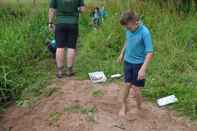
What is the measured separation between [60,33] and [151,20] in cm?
244

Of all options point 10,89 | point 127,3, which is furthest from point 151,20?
point 10,89

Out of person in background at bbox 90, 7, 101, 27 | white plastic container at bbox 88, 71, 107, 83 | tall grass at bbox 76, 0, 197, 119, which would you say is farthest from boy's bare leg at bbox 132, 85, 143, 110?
person in background at bbox 90, 7, 101, 27

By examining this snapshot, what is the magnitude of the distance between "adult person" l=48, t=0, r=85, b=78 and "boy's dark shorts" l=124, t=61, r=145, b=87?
167 cm

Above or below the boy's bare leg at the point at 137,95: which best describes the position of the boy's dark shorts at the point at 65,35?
above

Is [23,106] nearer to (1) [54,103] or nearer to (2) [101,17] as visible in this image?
(1) [54,103]

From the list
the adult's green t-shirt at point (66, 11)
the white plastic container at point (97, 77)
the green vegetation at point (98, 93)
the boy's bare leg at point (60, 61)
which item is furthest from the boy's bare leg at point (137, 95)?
the adult's green t-shirt at point (66, 11)

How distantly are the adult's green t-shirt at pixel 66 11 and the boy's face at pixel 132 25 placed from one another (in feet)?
6.63

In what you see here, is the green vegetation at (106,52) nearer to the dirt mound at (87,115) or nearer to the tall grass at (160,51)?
the tall grass at (160,51)

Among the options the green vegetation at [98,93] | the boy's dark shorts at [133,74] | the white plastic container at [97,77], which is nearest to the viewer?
the boy's dark shorts at [133,74]

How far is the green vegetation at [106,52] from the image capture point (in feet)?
23.7

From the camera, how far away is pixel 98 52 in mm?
8836

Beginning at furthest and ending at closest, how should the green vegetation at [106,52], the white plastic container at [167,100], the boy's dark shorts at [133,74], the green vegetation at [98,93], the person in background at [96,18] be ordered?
the person in background at [96,18] → the green vegetation at [106,52] → the green vegetation at [98,93] → the white plastic container at [167,100] → the boy's dark shorts at [133,74]

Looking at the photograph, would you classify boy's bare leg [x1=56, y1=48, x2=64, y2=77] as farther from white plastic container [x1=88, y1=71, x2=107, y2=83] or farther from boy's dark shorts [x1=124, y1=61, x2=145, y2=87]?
boy's dark shorts [x1=124, y1=61, x2=145, y2=87]

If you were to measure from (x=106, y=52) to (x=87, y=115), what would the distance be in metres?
2.57
